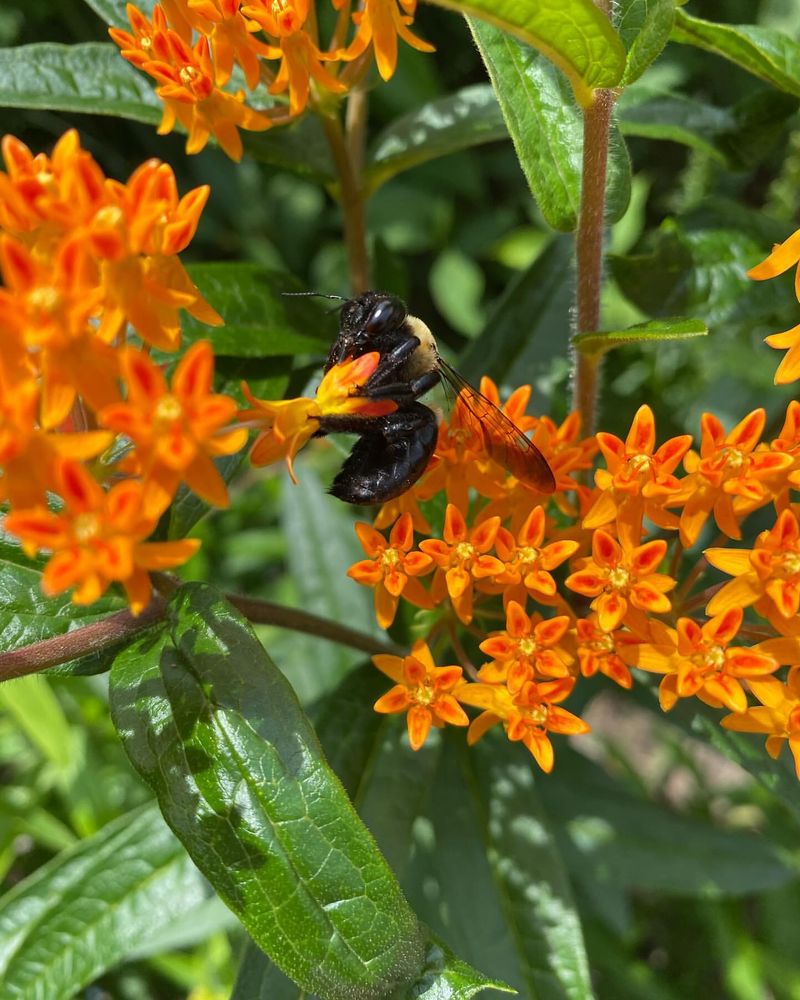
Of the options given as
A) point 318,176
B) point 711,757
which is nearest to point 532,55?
point 318,176

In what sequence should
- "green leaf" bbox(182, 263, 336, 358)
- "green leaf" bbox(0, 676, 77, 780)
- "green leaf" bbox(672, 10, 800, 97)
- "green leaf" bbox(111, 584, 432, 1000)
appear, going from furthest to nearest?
1. "green leaf" bbox(0, 676, 77, 780)
2. "green leaf" bbox(182, 263, 336, 358)
3. "green leaf" bbox(672, 10, 800, 97)
4. "green leaf" bbox(111, 584, 432, 1000)

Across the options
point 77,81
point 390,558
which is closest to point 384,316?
point 390,558

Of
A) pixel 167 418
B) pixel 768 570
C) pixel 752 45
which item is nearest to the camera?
pixel 167 418

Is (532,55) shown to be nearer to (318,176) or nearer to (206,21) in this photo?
(206,21)

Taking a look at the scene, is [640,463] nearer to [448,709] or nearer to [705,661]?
[705,661]

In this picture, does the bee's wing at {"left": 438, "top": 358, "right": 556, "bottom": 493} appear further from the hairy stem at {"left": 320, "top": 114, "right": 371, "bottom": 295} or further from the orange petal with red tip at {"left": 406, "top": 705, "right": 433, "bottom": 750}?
the hairy stem at {"left": 320, "top": 114, "right": 371, "bottom": 295}

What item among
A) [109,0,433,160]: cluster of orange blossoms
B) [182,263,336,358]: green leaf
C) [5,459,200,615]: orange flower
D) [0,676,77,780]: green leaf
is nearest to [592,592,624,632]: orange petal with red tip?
[5,459,200,615]: orange flower

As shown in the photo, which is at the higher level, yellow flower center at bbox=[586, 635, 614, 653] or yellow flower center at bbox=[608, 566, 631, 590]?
yellow flower center at bbox=[608, 566, 631, 590]
